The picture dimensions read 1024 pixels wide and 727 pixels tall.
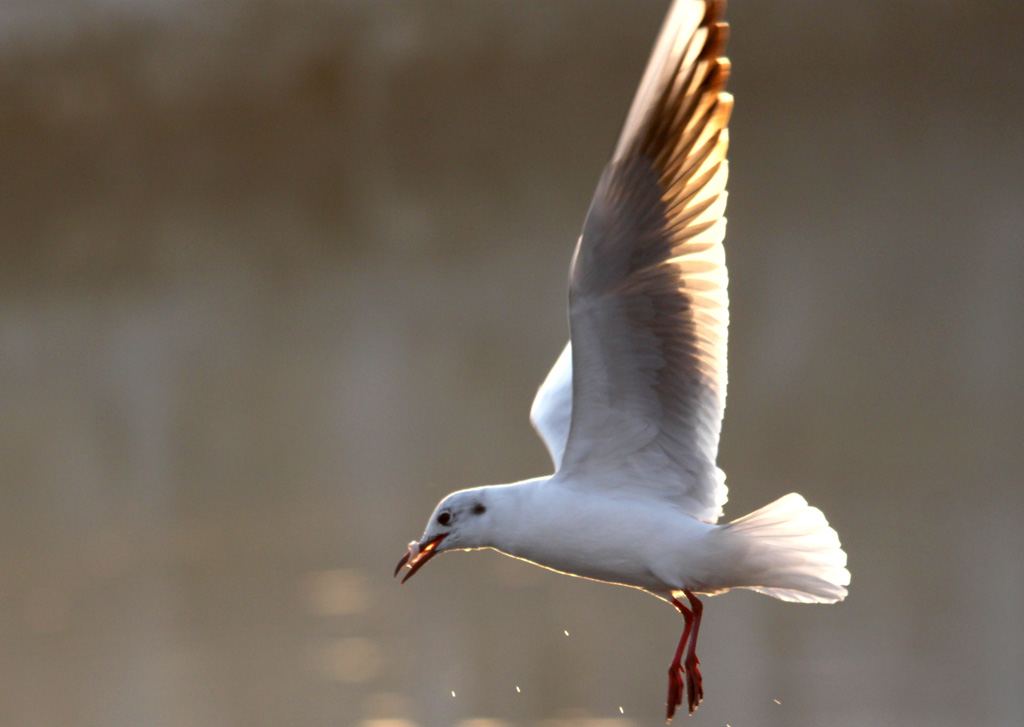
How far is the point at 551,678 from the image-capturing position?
642 centimetres

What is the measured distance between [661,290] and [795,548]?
0.62 metres

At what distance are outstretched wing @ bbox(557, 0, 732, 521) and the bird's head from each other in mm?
200

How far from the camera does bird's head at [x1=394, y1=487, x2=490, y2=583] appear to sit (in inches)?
115

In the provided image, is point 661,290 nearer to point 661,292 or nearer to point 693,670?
point 661,292

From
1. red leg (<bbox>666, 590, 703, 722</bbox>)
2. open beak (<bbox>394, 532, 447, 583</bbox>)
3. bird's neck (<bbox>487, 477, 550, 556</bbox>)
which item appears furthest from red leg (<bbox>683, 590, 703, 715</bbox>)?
open beak (<bbox>394, 532, 447, 583</bbox>)

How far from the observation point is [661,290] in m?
2.78

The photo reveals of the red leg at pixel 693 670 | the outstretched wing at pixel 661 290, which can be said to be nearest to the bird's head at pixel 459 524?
the outstretched wing at pixel 661 290

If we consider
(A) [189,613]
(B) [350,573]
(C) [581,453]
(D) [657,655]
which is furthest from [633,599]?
(C) [581,453]

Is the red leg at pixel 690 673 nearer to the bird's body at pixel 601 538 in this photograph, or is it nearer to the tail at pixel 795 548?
the bird's body at pixel 601 538

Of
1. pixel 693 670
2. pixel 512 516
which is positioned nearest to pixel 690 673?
pixel 693 670

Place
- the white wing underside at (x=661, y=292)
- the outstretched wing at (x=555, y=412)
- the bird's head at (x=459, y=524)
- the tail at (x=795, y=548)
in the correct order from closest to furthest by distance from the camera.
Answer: the white wing underside at (x=661, y=292), the tail at (x=795, y=548), the bird's head at (x=459, y=524), the outstretched wing at (x=555, y=412)

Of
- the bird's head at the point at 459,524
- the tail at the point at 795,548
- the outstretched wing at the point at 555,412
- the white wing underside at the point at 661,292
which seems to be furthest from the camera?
the outstretched wing at the point at 555,412

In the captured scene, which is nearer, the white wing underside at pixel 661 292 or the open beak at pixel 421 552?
the white wing underside at pixel 661 292

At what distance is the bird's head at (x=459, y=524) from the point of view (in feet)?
9.61
